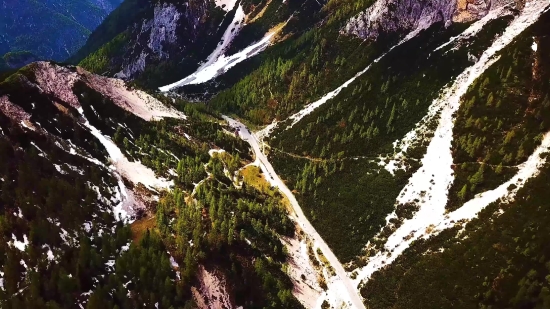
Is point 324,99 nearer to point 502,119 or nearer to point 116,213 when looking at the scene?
point 502,119

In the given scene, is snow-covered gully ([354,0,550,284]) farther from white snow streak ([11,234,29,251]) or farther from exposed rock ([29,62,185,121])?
exposed rock ([29,62,185,121])

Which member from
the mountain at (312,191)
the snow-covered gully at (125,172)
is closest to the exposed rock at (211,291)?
the mountain at (312,191)

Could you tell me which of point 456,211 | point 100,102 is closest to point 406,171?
point 456,211

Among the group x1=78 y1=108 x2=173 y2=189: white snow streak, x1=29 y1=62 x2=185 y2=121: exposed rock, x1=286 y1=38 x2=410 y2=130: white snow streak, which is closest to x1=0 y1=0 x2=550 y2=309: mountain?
x1=78 y1=108 x2=173 y2=189: white snow streak

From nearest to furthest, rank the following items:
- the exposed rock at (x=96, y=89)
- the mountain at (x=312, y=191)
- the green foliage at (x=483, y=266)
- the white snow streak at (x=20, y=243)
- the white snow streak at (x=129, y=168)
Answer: the white snow streak at (x=20, y=243)
the green foliage at (x=483, y=266)
the mountain at (x=312, y=191)
the white snow streak at (x=129, y=168)
the exposed rock at (x=96, y=89)

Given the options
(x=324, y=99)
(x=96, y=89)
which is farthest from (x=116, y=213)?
(x=324, y=99)

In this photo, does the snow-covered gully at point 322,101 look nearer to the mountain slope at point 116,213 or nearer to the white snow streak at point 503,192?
the mountain slope at point 116,213
